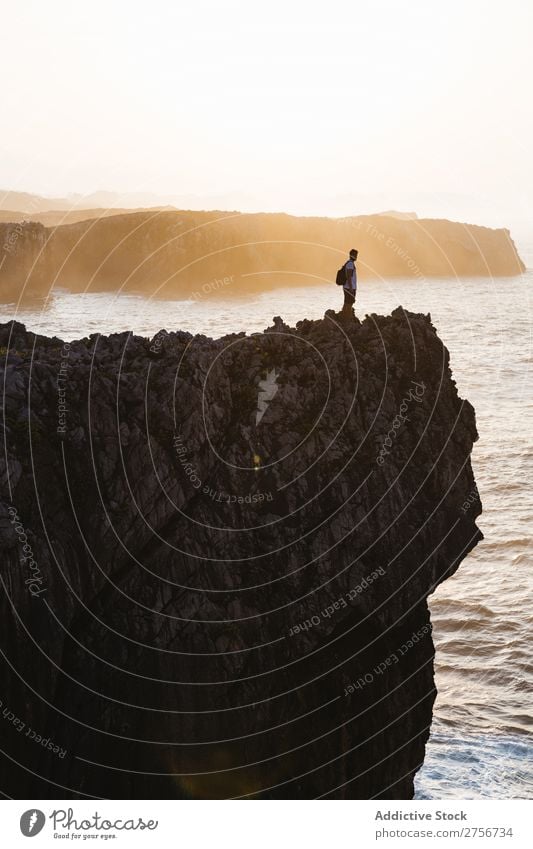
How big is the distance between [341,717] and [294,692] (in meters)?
2.26

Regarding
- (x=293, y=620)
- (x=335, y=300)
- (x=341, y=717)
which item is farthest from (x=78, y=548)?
(x=335, y=300)

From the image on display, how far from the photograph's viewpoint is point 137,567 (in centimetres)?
2567

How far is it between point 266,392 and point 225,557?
6145 millimetres

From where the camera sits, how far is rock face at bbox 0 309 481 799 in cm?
2398
